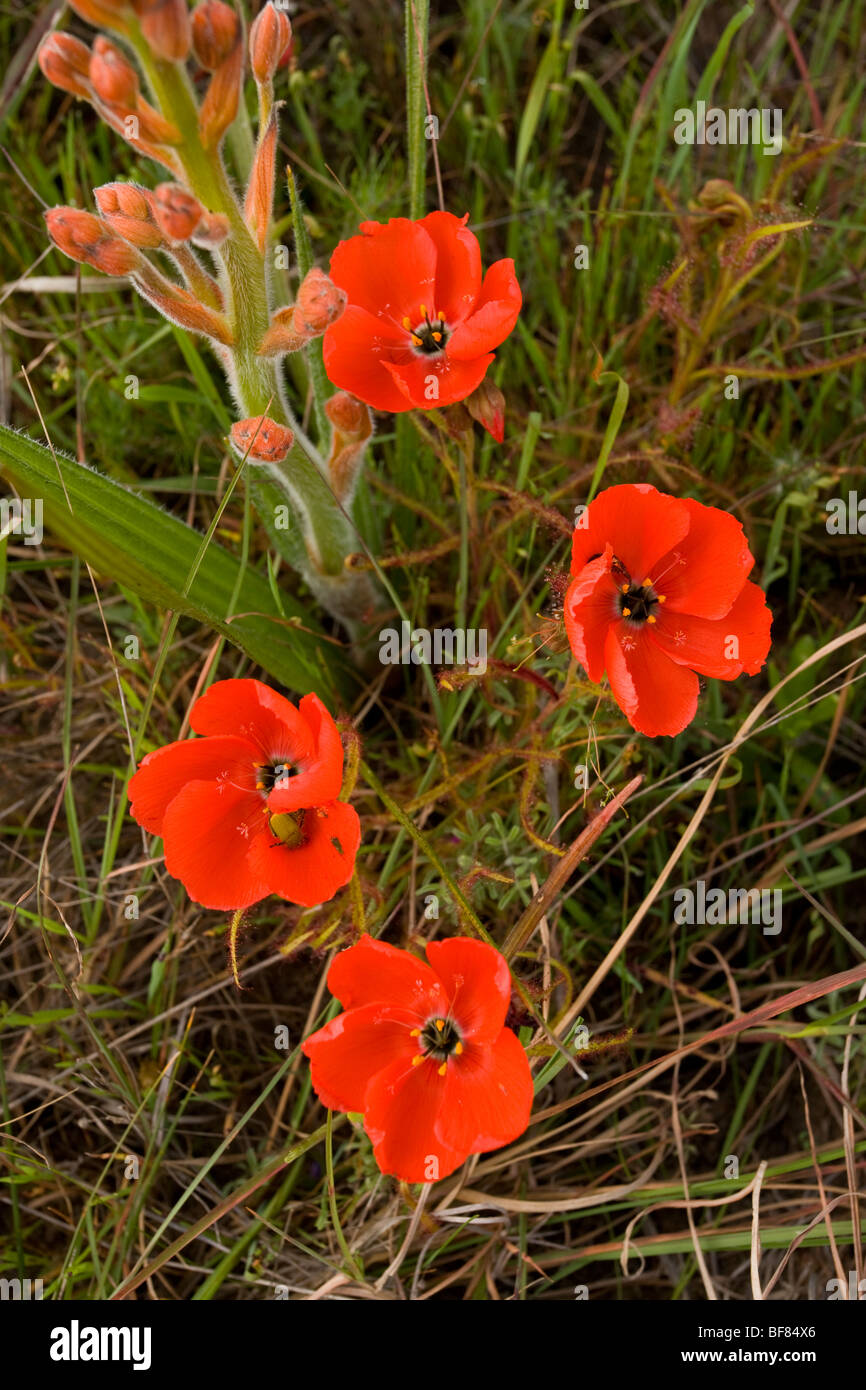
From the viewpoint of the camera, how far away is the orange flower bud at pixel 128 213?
1.50 meters

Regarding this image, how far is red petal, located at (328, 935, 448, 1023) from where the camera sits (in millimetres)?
1556

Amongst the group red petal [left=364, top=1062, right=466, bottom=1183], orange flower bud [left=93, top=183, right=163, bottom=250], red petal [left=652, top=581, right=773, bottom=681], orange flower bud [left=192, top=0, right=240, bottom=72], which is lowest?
red petal [left=364, top=1062, right=466, bottom=1183]

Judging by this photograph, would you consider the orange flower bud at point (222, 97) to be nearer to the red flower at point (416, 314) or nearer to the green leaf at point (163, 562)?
the red flower at point (416, 314)

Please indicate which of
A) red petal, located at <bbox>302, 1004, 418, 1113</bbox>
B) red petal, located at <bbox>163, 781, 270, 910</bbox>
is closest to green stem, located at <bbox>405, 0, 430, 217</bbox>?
red petal, located at <bbox>163, 781, 270, 910</bbox>

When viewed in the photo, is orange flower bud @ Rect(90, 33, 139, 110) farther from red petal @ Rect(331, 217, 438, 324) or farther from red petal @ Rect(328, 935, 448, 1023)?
red petal @ Rect(328, 935, 448, 1023)

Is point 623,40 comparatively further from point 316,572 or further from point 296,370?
point 316,572

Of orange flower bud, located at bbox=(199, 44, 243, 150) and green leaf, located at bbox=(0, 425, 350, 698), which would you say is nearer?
orange flower bud, located at bbox=(199, 44, 243, 150)

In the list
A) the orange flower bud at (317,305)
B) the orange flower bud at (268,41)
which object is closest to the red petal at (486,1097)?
the orange flower bud at (317,305)

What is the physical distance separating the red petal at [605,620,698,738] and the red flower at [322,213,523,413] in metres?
0.47

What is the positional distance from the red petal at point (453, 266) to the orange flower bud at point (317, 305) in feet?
0.90

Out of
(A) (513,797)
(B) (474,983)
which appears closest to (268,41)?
(A) (513,797)

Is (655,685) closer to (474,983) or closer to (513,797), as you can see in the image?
(513,797)
